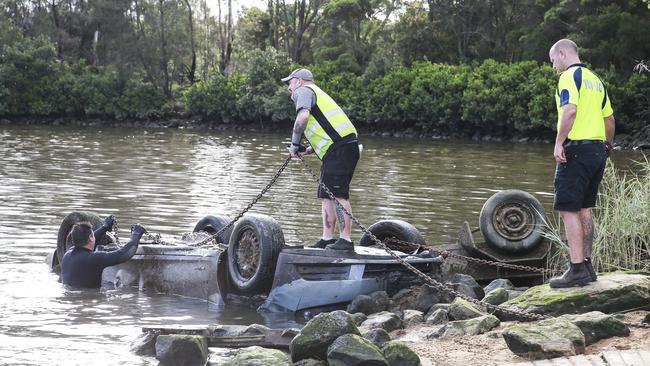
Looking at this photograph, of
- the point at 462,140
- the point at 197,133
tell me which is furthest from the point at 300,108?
the point at 197,133

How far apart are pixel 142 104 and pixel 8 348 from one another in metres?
54.8

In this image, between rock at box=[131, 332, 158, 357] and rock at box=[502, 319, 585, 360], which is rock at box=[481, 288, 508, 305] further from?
rock at box=[131, 332, 158, 357]

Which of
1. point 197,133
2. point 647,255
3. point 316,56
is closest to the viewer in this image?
point 647,255

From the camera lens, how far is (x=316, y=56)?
6181cm

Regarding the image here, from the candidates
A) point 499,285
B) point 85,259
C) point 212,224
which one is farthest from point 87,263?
point 499,285

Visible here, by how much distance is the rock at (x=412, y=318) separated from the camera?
8781 mm

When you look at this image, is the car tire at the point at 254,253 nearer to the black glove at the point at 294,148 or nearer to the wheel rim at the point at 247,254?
the wheel rim at the point at 247,254

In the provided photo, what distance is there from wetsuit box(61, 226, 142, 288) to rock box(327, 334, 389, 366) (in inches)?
199

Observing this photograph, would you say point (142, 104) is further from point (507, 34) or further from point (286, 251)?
point (286, 251)

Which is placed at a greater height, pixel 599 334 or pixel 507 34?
pixel 507 34

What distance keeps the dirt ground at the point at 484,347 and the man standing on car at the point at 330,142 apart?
2455 mm

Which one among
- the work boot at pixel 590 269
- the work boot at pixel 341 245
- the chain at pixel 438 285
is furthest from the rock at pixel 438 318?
the work boot at pixel 341 245

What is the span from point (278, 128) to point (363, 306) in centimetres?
4663

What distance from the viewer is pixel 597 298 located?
25.2 ft
